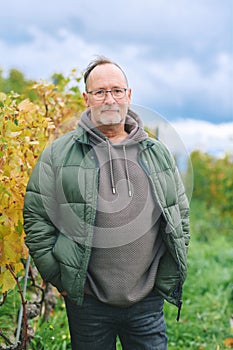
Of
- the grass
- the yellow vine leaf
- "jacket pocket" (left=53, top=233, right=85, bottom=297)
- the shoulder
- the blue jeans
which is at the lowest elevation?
the grass

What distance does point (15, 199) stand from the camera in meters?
2.83

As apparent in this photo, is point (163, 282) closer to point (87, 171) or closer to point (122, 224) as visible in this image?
point (122, 224)

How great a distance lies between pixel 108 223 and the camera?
2529mm

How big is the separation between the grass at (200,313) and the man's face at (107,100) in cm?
173

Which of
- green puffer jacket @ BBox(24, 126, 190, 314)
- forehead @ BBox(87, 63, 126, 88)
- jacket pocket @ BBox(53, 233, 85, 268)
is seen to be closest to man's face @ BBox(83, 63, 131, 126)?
forehead @ BBox(87, 63, 126, 88)

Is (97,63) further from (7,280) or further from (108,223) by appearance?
(7,280)

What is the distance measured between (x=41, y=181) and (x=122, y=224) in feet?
1.54

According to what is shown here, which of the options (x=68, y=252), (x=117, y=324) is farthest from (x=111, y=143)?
(x=117, y=324)

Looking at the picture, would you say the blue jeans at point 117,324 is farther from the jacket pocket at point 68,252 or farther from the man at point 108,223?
the jacket pocket at point 68,252

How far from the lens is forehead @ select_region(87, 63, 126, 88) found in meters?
2.65

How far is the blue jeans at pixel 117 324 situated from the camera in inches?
104

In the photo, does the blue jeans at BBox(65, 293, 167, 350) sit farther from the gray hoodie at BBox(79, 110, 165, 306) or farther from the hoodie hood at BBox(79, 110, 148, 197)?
the hoodie hood at BBox(79, 110, 148, 197)

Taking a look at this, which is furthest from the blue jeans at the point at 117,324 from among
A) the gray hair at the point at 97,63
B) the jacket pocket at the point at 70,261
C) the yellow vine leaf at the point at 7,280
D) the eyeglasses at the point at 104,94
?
the gray hair at the point at 97,63

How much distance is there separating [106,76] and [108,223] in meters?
0.76
